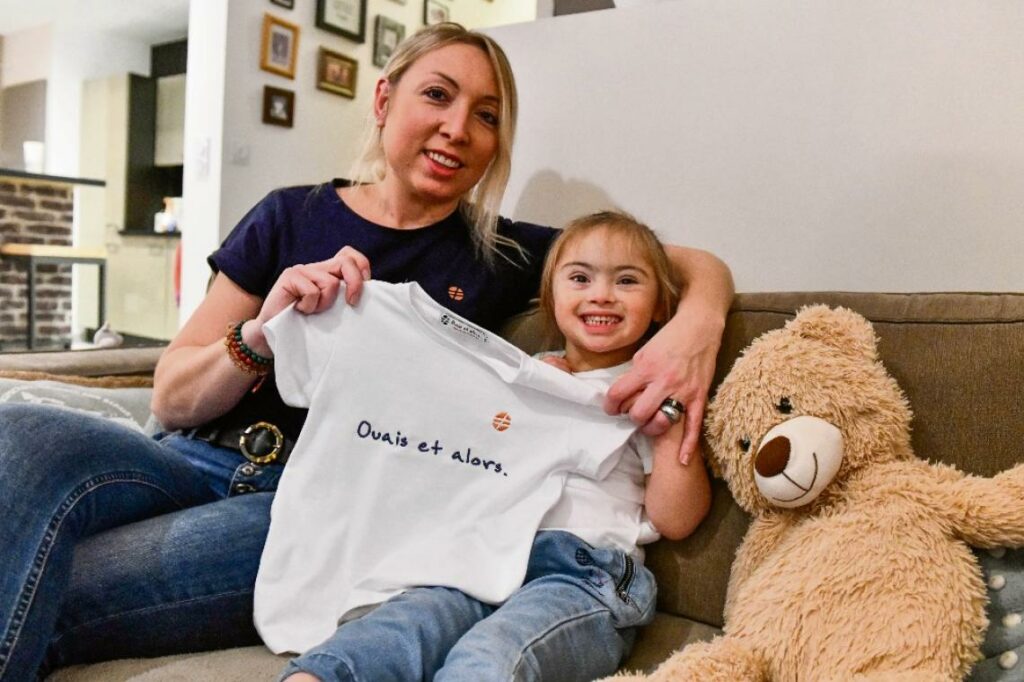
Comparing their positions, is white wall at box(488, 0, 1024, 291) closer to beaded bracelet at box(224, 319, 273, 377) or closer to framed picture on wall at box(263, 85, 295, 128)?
beaded bracelet at box(224, 319, 273, 377)

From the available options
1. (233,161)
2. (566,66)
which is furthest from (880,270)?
(233,161)

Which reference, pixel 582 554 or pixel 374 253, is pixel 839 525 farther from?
pixel 374 253

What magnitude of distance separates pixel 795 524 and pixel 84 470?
860 millimetres

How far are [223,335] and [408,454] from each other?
39cm

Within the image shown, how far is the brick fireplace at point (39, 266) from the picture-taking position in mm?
5957

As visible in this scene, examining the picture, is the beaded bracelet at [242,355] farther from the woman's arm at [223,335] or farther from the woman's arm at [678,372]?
the woman's arm at [678,372]

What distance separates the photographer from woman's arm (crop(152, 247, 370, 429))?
1.05 metres

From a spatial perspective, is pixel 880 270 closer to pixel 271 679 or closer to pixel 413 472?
pixel 413 472

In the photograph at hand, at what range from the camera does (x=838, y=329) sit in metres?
0.97

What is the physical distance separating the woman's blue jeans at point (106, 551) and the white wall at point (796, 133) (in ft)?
3.68

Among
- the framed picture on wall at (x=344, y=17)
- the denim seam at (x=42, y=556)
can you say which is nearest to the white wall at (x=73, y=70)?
the framed picture on wall at (x=344, y=17)

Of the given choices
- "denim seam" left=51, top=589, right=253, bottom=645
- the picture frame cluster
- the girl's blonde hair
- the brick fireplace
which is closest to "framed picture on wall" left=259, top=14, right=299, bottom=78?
the picture frame cluster

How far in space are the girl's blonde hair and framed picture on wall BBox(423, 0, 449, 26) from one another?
10.4ft

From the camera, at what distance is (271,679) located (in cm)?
89
